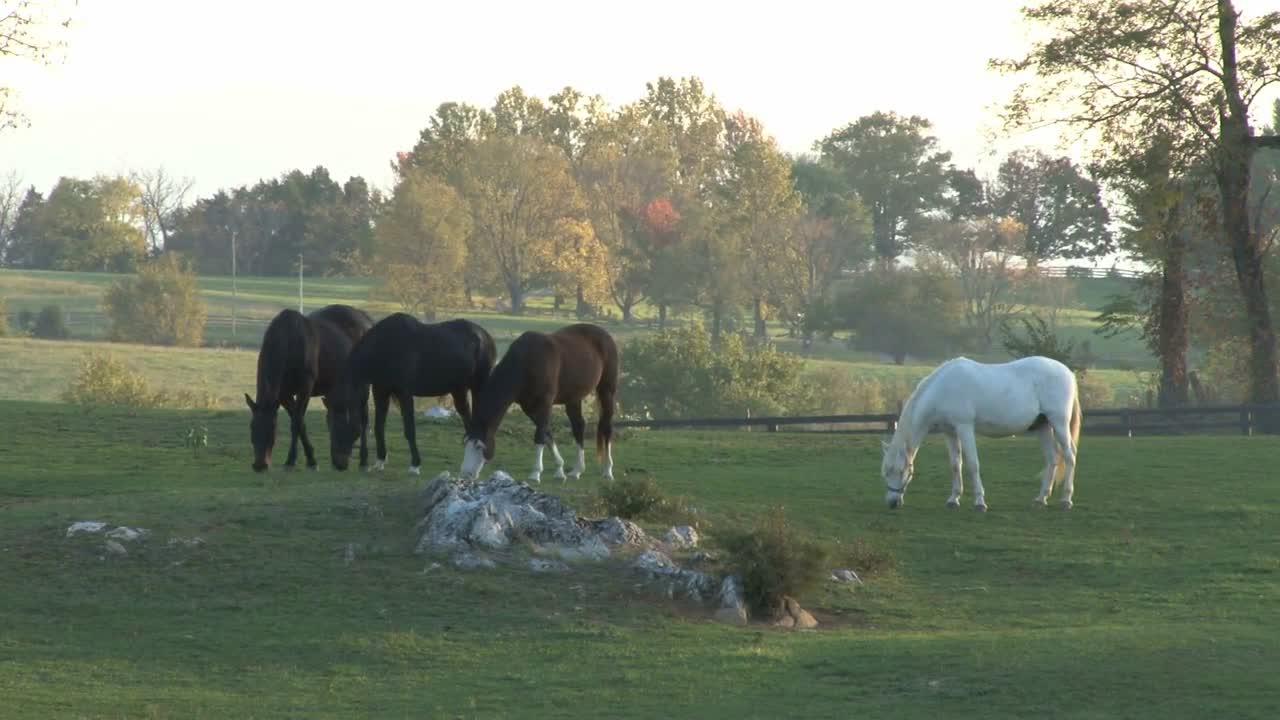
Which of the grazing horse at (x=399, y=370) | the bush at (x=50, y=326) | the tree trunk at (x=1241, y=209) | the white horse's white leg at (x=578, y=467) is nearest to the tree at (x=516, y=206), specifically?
the bush at (x=50, y=326)

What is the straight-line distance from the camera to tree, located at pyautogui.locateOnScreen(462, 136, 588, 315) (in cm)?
10719

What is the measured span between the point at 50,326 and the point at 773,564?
82116 millimetres

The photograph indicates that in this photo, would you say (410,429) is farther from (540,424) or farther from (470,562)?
(470,562)

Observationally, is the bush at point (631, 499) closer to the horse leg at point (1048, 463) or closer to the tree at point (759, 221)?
the horse leg at point (1048, 463)

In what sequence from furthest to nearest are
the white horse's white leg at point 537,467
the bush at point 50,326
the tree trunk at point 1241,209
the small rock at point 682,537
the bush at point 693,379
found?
the bush at point 50,326 → the bush at point 693,379 → the tree trunk at point 1241,209 → the white horse's white leg at point 537,467 → the small rock at point 682,537

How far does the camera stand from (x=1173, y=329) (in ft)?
142

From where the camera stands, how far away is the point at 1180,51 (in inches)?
1602

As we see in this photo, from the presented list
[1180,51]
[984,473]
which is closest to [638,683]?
[984,473]

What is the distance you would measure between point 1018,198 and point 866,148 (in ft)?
39.7

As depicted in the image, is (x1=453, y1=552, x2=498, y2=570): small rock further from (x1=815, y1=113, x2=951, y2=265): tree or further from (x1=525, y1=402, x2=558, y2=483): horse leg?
(x1=815, y1=113, x2=951, y2=265): tree

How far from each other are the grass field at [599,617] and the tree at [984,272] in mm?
76551

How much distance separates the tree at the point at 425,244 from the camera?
100625 millimetres

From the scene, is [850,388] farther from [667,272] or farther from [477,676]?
[477,676]

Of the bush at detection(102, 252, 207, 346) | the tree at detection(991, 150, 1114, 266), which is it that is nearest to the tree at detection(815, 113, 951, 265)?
the tree at detection(991, 150, 1114, 266)
